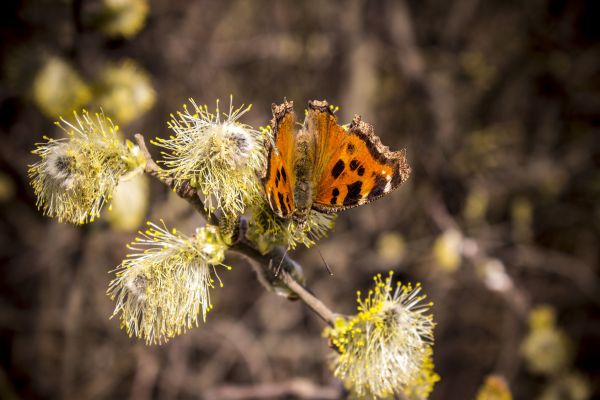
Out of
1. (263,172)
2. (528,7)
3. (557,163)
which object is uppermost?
(528,7)

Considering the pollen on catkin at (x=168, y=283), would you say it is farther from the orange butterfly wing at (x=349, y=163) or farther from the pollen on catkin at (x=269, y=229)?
the orange butterfly wing at (x=349, y=163)

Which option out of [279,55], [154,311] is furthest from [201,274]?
[279,55]

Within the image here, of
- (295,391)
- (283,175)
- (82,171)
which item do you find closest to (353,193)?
(283,175)

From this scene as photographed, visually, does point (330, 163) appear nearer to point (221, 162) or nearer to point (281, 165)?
point (281, 165)

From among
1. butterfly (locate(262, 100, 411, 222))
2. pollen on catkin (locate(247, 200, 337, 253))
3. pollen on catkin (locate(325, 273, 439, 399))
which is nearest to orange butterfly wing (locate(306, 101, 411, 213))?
butterfly (locate(262, 100, 411, 222))

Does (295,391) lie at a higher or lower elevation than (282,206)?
lower

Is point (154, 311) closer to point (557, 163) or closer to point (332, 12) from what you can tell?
point (332, 12)
